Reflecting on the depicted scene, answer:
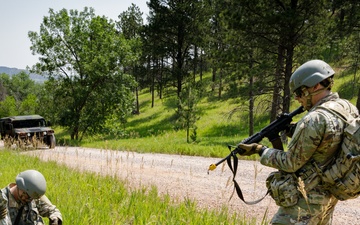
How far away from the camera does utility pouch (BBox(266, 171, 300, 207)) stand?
7.84 feet

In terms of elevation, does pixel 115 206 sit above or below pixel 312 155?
below

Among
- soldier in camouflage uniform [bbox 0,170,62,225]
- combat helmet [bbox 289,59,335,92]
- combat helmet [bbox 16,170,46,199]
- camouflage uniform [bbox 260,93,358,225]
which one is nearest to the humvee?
soldier in camouflage uniform [bbox 0,170,62,225]

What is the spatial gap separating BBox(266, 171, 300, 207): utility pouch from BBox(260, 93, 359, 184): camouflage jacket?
0.12 m

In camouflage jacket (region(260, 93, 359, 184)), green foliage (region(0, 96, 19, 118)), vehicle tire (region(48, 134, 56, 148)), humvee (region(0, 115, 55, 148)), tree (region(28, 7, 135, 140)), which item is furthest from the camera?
green foliage (region(0, 96, 19, 118))

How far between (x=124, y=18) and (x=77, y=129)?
21.2m

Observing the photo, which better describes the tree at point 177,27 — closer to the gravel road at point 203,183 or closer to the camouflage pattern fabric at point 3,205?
the gravel road at point 203,183

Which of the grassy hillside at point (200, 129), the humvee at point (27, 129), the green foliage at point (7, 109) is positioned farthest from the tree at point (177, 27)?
the green foliage at point (7, 109)

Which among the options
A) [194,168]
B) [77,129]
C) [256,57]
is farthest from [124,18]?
[194,168]

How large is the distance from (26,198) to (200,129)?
21468mm

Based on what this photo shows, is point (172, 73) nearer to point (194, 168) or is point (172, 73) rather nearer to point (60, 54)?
point (60, 54)

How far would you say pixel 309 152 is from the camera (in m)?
2.26

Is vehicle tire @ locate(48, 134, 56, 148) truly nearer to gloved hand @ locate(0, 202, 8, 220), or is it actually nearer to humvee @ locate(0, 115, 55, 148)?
humvee @ locate(0, 115, 55, 148)

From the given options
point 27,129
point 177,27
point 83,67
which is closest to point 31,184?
point 27,129

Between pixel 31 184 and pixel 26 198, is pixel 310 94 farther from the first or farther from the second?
pixel 26 198
